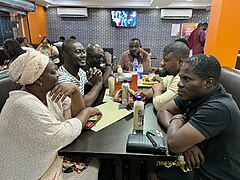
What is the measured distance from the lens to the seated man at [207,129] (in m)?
0.83

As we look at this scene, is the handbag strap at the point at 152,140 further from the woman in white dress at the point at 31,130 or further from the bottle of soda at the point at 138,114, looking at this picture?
the woman in white dress at the point at 31,130

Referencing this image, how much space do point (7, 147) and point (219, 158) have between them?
1034mm

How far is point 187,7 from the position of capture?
5996mm

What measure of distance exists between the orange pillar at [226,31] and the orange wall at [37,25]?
17.0ft

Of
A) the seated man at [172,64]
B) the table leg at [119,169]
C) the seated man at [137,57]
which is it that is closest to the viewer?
the table leg at [119,169]

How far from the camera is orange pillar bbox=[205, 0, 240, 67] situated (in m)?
2.34

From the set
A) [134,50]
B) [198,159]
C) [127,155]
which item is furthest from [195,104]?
[134,50]

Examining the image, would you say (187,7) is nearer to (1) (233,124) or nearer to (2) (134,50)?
(2) (134,50)

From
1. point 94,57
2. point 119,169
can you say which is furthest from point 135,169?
point 94,57

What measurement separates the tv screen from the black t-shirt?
5.98 m

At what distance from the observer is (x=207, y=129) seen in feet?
2.70

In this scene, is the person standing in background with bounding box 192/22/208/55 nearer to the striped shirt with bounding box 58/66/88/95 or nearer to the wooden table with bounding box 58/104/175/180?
the striped shirt with bounding box 58/66/88/95

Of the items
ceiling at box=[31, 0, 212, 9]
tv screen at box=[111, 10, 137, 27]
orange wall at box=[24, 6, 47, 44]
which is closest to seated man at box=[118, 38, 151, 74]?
ceiling at box=[31, 0, 212, 9]

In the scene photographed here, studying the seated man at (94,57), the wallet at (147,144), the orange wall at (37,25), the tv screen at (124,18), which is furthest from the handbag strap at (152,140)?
the tv screen at (124,18)
